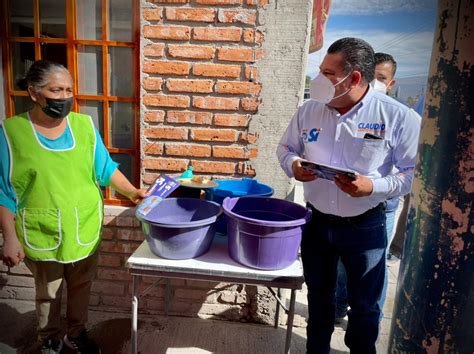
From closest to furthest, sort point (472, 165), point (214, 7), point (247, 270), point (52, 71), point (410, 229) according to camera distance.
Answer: point (472, 165)
point (410, 229)
point (247, 270)
point (52, 71)
point (214, 7)

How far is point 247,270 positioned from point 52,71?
Answer: 155 centimetres

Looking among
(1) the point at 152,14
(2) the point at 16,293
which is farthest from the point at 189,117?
(2) the point at 16,293

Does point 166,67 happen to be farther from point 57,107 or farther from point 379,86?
point 379,86

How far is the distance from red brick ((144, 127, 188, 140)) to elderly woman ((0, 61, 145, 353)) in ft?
1.45

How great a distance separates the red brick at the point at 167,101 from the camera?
265 centimetres

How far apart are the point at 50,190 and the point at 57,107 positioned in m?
0.47

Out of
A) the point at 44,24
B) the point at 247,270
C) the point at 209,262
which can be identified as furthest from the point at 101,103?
the point at 247,270

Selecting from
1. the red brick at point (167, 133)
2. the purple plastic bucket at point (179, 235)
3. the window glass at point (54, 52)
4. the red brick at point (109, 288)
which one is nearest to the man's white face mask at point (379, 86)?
the red brick at point (167, 133)

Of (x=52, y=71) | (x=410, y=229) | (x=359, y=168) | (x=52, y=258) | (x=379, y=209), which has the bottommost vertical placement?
(x=52, y=258)

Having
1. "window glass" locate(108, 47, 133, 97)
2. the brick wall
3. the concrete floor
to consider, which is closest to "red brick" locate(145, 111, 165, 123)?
the brick wall

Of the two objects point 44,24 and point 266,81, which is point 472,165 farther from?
point 44,24

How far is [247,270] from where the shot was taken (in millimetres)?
1944

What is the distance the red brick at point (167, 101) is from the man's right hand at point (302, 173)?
1.03 metres

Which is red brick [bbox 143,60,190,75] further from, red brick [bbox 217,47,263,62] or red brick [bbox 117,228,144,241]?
red brick [bbox 117,228,144,241]
